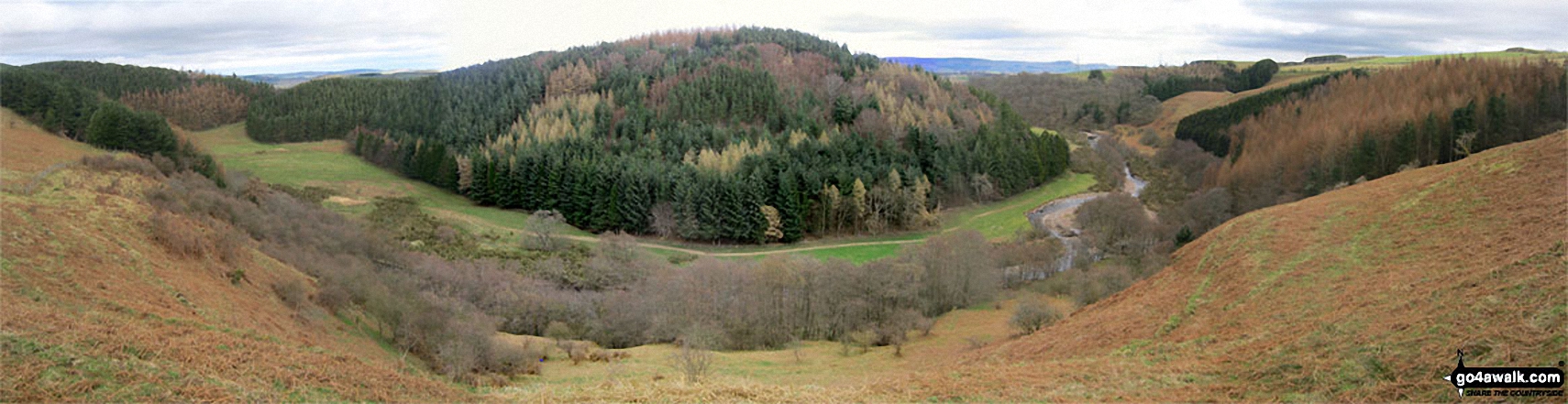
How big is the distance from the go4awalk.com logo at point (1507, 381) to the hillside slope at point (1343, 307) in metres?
0.20

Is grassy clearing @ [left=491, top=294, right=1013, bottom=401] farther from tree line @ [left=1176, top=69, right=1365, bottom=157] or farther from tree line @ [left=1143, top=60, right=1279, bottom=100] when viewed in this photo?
tree line @ [left=1143, top=60, right=1279, bottom=100]

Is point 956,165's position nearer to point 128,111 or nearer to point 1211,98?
point 128,111

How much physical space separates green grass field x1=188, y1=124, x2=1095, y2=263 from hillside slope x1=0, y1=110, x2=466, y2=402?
114 ft

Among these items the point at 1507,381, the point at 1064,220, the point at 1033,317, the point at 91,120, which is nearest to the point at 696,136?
the point at 1064,220

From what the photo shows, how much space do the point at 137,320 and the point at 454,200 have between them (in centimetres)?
6239

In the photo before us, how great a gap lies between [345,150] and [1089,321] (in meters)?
80.5

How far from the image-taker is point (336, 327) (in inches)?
840

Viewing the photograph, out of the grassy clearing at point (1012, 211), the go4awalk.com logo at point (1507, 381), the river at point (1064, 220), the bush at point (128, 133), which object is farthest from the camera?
the grassy clearing at point (1012, 211)

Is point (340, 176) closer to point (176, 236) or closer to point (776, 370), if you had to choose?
point (176, 236)

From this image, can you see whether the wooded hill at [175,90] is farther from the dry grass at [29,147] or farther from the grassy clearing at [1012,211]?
the grassy clearing at [1012,211]

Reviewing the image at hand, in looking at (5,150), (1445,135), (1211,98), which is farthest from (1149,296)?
(1211,98)

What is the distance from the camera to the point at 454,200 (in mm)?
71938

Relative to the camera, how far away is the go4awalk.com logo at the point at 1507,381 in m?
7.91

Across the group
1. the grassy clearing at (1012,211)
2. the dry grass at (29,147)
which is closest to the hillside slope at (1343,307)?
the dry grass at (29,147)
